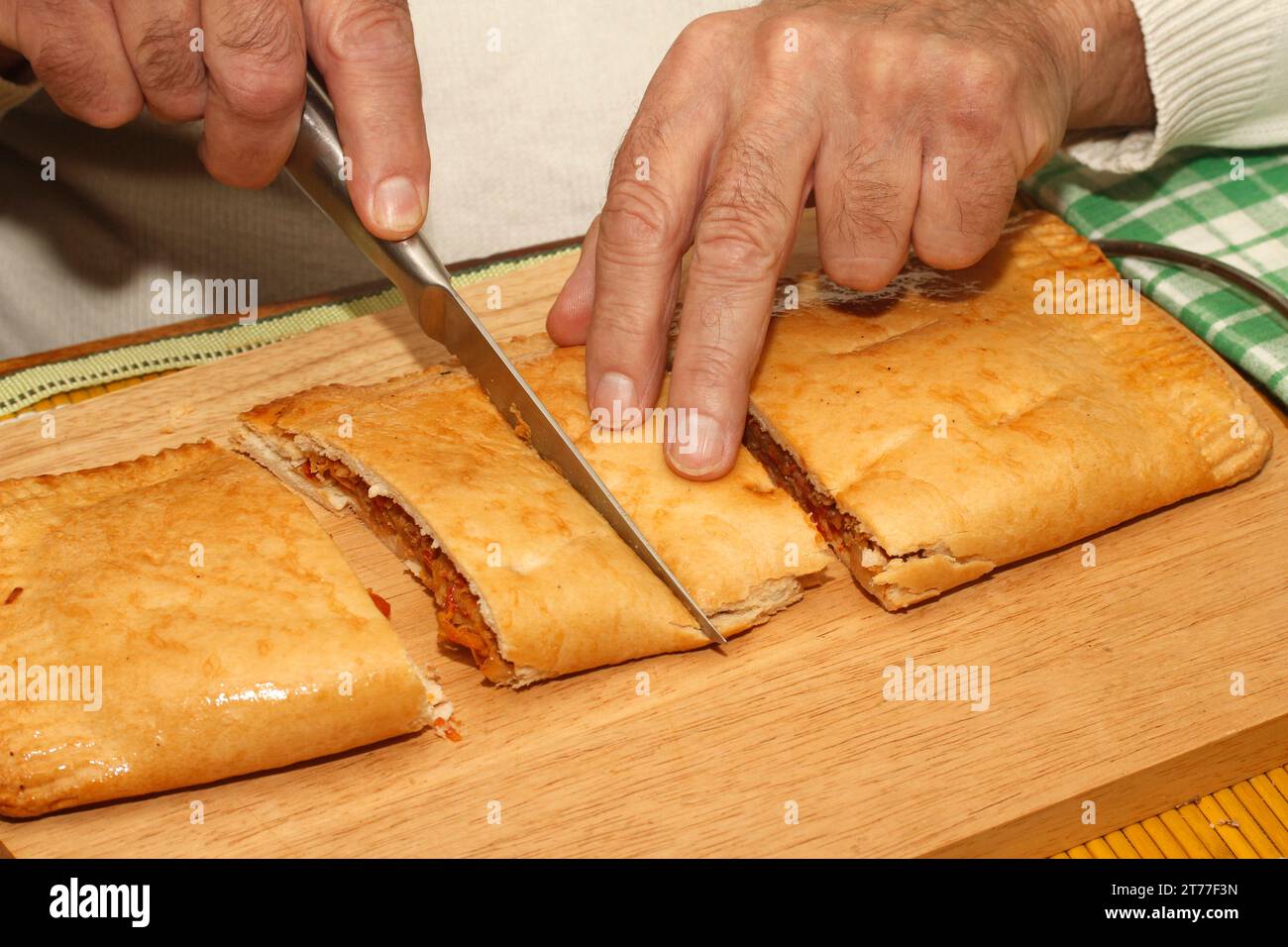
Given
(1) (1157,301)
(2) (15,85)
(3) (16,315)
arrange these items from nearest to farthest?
(2) (15,85)
(1) (1157,301)
(3) (16,315)

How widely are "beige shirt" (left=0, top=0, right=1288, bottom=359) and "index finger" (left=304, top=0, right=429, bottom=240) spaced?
127 cm

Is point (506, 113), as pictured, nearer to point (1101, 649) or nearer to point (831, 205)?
point (831, 205)

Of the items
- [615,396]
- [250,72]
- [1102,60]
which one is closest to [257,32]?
[250,72]

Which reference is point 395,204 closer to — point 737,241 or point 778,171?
point 737,241

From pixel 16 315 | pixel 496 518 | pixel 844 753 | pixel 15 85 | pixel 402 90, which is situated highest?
pixel 402 90

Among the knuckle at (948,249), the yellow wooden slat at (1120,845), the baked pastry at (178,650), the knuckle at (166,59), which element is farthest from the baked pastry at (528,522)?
the yellow wooden slat at (1120,845)

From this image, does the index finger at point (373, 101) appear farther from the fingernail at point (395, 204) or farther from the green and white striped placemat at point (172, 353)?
the green and white striped placemat at point (172, 353)

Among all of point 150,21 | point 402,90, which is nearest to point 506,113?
point 402,90

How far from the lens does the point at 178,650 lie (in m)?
2.70

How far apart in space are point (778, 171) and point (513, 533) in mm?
1127

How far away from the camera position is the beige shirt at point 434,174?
4.20 m

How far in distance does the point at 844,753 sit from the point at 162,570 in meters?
1.67

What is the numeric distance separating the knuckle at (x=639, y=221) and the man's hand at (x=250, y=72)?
48 cm

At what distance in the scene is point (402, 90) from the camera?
117 inches
